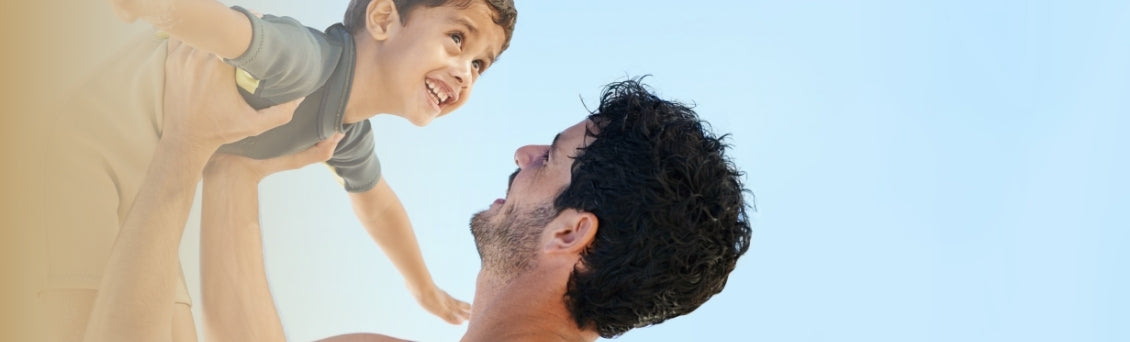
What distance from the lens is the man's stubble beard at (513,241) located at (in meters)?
1.10

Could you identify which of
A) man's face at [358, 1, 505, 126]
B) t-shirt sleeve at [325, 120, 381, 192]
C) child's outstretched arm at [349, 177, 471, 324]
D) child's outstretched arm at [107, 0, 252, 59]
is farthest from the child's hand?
child's outstretched arm at [107, 0, 252, 59]

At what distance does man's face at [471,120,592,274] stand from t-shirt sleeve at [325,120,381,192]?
0.91 ft

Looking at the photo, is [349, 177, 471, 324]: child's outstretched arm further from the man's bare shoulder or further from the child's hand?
the man's bare shoulder

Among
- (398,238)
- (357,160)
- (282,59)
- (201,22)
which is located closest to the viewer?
(201,22)

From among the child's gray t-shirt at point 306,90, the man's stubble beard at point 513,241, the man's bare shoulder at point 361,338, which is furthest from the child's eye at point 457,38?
the man's bare shoulder at point 361,338

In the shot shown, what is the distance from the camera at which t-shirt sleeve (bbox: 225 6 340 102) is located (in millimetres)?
1090

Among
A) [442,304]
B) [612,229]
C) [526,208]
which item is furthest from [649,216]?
[442,304]

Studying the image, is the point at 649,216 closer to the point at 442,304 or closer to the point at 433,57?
the point at 433,57

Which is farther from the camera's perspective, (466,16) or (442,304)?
(442,304)

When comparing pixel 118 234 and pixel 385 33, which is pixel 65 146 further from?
pixel 385 33

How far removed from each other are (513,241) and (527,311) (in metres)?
0.08

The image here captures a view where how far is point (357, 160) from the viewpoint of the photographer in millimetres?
1413

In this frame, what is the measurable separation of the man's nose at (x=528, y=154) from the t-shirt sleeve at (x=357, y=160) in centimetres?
27

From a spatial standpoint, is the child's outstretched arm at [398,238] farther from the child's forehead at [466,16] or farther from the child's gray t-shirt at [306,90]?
the child's forehead at [466,16]
